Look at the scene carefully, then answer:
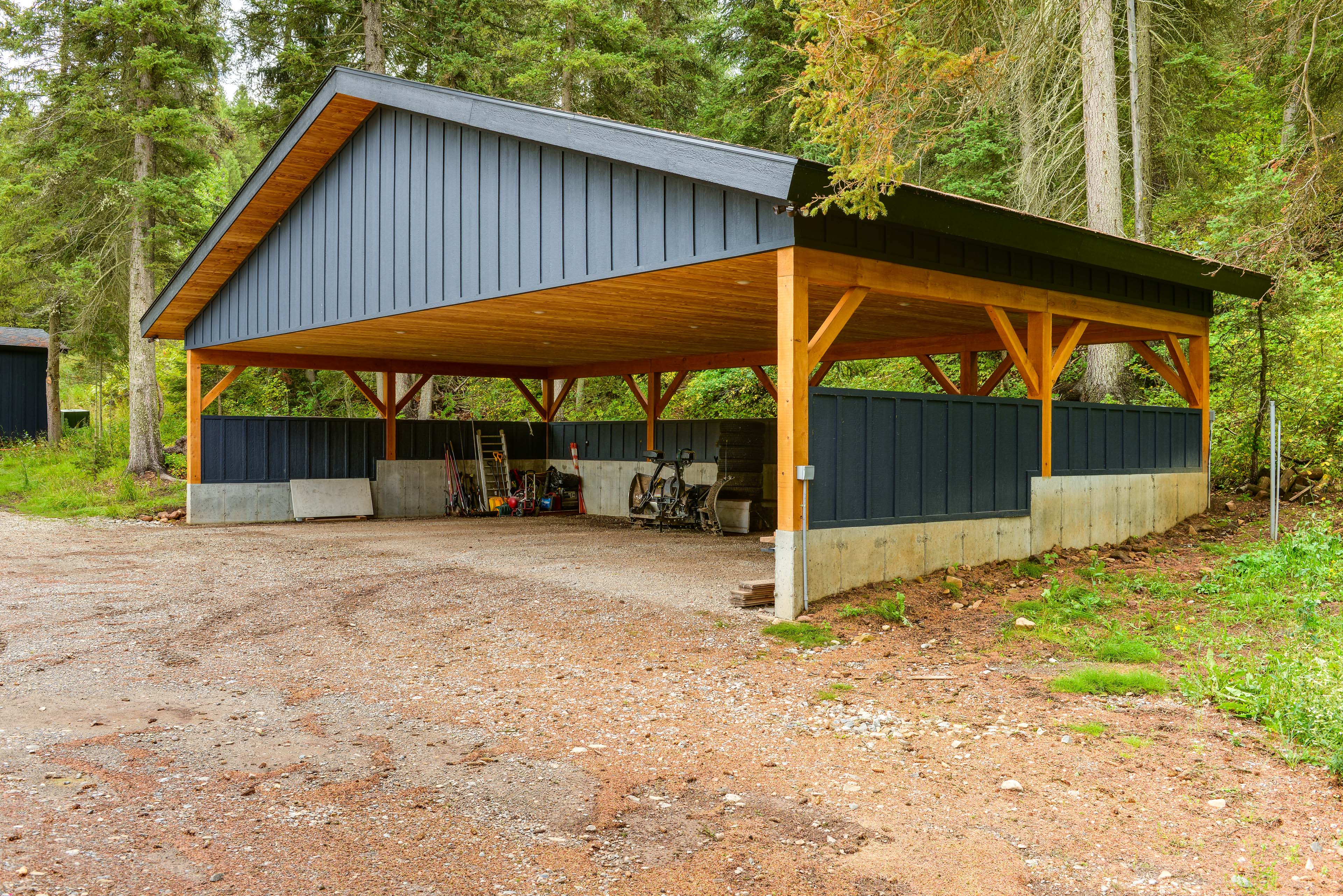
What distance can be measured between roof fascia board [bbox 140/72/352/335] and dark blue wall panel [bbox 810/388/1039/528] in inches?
328

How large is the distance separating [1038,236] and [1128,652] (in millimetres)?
4469

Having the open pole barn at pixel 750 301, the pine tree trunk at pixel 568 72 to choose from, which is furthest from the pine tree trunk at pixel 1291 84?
the pine tree trunk at pixel 568 72

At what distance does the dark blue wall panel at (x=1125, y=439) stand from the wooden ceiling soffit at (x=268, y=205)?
969 cm

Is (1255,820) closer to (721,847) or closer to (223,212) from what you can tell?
(721,847)

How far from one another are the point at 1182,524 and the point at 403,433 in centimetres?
1406

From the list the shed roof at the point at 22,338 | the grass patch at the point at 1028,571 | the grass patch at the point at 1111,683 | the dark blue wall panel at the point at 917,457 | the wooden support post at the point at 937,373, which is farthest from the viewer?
A: the shed roof at the point at 22,338

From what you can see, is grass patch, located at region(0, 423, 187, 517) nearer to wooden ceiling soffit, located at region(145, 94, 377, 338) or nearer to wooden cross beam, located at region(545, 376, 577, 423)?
wooden ceiling soffit, located at region(145, 94, 377, 338)

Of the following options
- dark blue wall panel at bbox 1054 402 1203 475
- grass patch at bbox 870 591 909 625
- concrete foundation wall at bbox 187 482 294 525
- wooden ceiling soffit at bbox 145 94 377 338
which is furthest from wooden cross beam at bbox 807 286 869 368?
concrete foundation wall at bbox 187 482 294 525

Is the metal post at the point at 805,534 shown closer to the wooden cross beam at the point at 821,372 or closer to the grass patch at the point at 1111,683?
the grass patch at the point at 1111,683

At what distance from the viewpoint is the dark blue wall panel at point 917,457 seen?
782 centimetres

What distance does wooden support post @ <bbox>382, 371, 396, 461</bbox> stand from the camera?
1836 centimetres

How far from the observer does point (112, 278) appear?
20406mm

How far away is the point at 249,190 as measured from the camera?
1344cm

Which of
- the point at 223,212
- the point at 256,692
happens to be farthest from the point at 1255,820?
the point at 223,212
